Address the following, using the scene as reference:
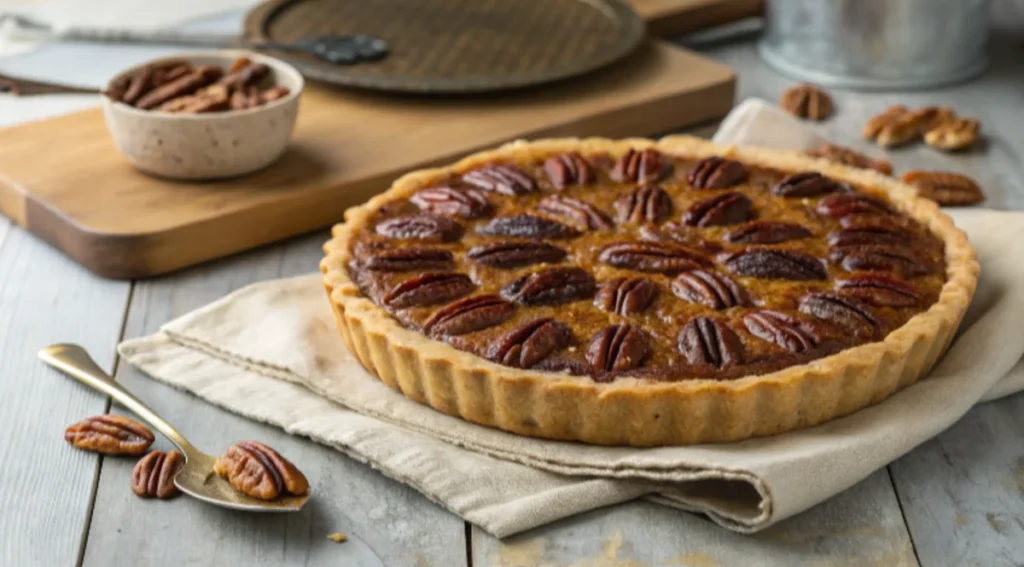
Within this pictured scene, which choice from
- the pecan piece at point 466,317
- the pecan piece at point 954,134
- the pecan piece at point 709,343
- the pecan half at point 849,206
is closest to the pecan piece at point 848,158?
the pecan piece at point 954,134

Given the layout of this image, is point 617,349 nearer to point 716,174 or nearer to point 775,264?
point 775,264

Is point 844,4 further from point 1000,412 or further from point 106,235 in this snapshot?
point 106,235

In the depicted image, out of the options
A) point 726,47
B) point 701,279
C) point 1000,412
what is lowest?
point 726,47

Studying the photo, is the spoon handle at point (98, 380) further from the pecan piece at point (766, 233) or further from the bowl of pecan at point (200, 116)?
the pecan piece at point (766, 233)

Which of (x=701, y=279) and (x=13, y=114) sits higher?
(x=701, y=279)

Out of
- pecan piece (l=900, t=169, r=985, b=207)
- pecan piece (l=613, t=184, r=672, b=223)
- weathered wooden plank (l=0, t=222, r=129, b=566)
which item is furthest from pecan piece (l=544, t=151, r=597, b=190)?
weathered wooden plank (l=0, t=222, r=129, b=566)

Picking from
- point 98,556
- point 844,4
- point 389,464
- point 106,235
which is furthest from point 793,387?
point 844,4

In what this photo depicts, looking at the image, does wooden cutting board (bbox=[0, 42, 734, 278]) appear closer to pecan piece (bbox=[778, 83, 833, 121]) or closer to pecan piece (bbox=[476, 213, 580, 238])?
pecan piece (bbox=[778, 83, 833, 121])
